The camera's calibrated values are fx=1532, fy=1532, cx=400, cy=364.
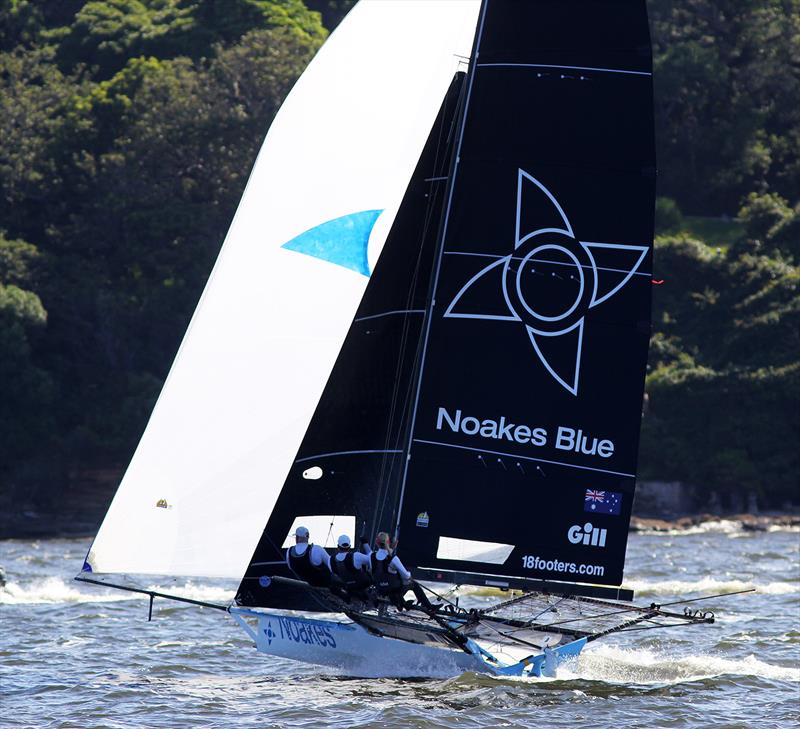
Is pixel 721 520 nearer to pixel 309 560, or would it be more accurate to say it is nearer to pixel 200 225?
pixel 200 225

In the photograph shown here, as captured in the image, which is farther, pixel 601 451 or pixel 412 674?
pixel 601 451

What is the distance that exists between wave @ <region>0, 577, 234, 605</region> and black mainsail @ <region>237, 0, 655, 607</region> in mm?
8374

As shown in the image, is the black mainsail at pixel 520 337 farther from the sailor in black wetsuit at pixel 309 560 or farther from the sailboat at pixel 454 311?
the sailor in black wetsuit at pixel 309 560

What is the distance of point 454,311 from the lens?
15.6m

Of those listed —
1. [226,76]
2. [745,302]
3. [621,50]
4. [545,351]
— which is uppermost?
[226,76]

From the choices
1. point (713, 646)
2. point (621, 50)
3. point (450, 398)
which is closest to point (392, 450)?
point (450, 398)

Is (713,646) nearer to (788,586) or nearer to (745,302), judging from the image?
(788,586)

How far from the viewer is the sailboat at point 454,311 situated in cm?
1532

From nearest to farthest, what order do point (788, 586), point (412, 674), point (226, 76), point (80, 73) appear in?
point (412, 674) → point (788, 586) → point (226, 76) → point (80, 73)

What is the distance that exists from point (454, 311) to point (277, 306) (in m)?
1.80

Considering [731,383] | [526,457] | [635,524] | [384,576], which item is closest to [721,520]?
[635,524]

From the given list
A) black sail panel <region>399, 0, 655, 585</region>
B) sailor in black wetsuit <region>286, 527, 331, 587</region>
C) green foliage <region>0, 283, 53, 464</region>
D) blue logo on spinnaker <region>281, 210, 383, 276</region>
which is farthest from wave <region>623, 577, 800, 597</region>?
green foliage <region>0, 283, 53, 464</region>

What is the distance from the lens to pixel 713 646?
19.5 meters

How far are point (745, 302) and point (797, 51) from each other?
18733mm
